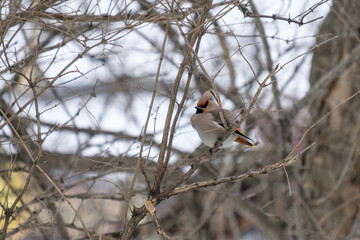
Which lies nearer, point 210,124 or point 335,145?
point 210,124

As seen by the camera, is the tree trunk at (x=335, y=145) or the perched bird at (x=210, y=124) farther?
the tree trunk at (x=335, y=145)

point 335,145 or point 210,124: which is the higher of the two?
point 335,145

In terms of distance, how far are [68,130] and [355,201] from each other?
396cm

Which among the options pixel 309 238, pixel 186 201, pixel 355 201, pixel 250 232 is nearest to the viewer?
pixel 309 238

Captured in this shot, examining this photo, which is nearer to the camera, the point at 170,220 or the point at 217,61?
the point at 217,61

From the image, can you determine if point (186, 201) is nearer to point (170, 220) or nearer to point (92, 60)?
point (170, 220)

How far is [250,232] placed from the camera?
13461 millimetres

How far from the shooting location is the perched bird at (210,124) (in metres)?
3.70

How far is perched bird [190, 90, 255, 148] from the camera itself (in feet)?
12.1

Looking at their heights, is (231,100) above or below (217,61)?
below

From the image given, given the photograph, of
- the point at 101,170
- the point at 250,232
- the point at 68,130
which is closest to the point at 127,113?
the point at 68,130

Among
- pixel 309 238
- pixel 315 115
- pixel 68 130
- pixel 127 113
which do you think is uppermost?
pixel 127 113

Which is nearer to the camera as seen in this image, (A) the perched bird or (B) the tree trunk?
(A) the perched bird

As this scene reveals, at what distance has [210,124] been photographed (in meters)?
3.84
